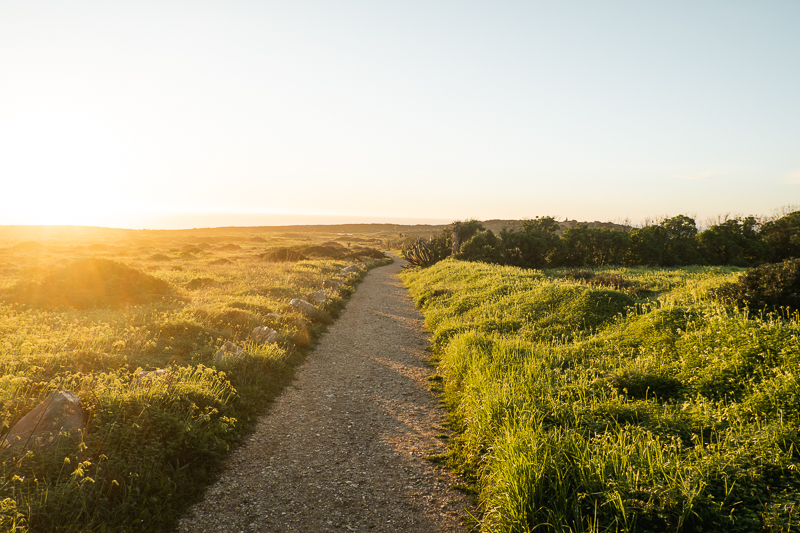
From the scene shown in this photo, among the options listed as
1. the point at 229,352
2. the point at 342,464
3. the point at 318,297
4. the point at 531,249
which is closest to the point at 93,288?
the point at 318,297

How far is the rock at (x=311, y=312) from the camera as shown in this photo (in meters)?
12.7

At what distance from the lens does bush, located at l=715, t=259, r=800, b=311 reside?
8.14 metres

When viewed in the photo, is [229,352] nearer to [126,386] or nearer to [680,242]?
[126,386]

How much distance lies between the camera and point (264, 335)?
955cm

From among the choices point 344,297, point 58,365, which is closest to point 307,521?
point 58,365

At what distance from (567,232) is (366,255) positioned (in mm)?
20168

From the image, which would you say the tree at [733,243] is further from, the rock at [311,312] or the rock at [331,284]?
the rock at [311,312]

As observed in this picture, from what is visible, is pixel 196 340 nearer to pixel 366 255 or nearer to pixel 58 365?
pixel 58 365

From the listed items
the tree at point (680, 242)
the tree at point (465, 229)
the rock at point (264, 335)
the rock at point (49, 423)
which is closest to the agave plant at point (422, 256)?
the tree at point (465, 229)

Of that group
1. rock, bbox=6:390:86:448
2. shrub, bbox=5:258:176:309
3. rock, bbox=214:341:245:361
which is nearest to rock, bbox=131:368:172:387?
rock, bbox=6:390:86:448

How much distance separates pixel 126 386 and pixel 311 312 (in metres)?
7.26

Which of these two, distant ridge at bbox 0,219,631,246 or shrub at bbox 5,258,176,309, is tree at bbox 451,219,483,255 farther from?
shrub at bbox 5,258,176,309

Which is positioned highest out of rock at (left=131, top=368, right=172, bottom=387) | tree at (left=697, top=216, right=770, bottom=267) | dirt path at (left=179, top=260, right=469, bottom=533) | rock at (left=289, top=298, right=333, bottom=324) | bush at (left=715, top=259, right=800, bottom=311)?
tree at (left=697, top=216, right=770, bottom=267)

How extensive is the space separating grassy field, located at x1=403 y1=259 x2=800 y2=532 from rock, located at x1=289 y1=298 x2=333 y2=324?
4961mm
